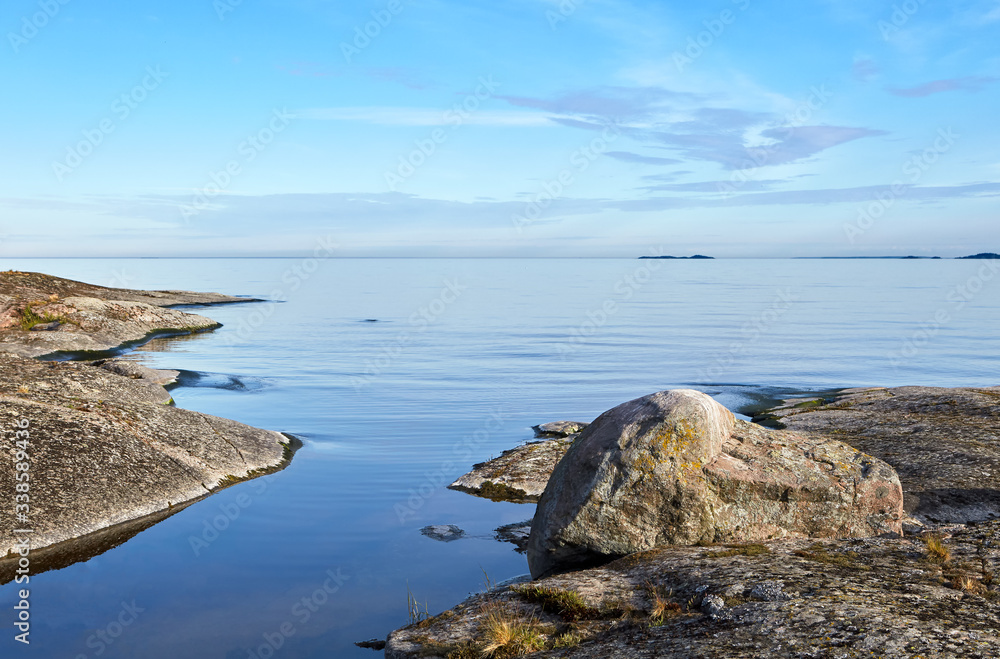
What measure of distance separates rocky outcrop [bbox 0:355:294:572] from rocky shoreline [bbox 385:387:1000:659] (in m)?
8.04

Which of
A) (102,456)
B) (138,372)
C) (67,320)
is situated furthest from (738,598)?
(67,320)

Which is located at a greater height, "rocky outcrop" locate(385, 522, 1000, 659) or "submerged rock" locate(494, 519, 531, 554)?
"rocky outcrop" locate(385, 522, 1000, 659)

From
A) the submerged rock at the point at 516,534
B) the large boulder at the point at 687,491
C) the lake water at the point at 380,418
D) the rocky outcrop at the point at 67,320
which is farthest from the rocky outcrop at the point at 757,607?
the rocky outcrop at the point at 67,320

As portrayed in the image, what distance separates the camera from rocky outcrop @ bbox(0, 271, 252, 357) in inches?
1543

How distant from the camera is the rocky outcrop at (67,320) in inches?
1543

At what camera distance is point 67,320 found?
43.7 metres

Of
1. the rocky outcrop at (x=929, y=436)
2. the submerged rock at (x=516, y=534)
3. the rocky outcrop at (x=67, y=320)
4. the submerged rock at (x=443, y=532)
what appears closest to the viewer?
the rocky outcrop at (x=929, y=436)

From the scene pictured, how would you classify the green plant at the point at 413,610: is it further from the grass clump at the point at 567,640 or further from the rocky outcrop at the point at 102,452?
the rocky outcrop at the point at 102,452

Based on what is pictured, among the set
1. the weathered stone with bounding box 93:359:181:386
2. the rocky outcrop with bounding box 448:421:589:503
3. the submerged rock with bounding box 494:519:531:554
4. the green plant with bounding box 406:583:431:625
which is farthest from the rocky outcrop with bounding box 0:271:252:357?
the green plant with bounding box 406:583:431:625

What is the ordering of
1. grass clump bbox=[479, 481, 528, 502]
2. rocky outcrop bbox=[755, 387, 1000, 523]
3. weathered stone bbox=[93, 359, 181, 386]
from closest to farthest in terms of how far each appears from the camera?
rocky outcrop bbox=[755, 387, 1000, 523] → grass clump bbox=[479, 481, 528, 502] → weathered stone bbox=[93, 359, 181, 386]

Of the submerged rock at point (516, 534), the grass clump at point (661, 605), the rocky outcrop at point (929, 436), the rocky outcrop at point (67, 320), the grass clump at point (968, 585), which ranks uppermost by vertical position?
the rocky outcrop at point (67, 320)

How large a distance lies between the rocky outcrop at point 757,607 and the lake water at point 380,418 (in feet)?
8.49

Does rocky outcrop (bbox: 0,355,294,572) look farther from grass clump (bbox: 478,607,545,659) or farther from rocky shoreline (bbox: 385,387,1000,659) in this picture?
grass clump (bbox: 478,607,545,659)

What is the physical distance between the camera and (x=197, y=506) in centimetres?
1550
